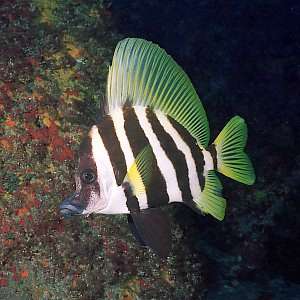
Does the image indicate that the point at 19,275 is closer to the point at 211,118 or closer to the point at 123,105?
the point at 123,105

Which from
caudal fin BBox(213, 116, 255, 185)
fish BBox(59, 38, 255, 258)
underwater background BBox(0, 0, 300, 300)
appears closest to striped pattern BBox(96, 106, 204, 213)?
fish BBox(59, 38, 255, 258)

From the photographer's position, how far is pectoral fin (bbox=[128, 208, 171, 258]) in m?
1.77

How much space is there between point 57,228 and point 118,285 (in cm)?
62

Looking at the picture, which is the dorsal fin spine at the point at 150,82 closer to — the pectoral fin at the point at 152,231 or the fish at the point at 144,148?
the fish at the point at 144,148

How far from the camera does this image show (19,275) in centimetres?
281

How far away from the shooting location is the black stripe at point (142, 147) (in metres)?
1.74

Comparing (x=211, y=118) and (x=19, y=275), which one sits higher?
Result: (x=211, y=118)

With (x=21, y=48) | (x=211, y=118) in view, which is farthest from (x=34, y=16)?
(x=211, y=118)

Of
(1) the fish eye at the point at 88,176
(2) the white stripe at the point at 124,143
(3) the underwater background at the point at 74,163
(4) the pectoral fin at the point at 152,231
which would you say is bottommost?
(3) the underwater background at the point at 74,163

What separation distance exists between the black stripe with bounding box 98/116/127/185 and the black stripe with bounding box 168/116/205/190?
0.97ft

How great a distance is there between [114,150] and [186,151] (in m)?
0.37

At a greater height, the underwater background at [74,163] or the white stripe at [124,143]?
the white stripe at [124,143]

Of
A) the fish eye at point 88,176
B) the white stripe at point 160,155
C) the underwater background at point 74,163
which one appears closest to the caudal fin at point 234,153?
the white stripe at point 160,155

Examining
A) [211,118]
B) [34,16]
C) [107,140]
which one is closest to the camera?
[107,140]
